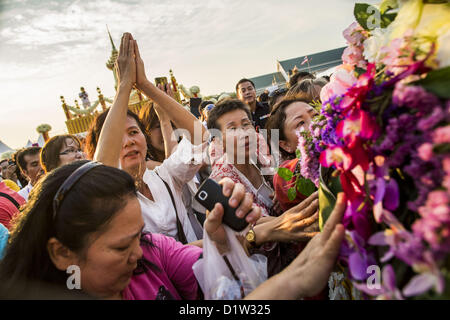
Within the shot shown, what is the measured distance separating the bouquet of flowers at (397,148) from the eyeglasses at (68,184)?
0.98 m

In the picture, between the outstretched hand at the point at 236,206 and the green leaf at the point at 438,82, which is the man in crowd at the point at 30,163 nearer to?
the outstretched hand at the point at 236,206

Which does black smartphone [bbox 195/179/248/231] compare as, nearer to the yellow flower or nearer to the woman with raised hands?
the yellow flower

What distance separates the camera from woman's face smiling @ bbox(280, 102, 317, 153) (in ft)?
6.74

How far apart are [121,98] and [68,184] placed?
0.89 m

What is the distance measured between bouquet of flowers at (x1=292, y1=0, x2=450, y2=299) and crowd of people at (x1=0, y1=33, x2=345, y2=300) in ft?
0.33

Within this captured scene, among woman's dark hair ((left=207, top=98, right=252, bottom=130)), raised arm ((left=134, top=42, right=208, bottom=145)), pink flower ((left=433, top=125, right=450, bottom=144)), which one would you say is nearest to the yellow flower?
pink flower ((left=433, top=125, right=450, bottom=144))

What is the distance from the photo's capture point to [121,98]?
1894 mm

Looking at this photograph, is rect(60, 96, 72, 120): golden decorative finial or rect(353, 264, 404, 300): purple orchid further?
rect(60, 96, 72, 120): golden decorative finial

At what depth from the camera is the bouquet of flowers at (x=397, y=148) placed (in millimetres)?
541

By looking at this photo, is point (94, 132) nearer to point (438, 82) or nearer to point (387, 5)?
point (387, 5)

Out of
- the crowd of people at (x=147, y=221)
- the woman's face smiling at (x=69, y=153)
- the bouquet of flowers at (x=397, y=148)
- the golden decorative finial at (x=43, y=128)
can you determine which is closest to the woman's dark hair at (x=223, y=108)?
the crowd of people at (x=147, y=221)

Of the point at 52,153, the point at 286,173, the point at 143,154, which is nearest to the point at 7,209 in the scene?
the point at 52,153
